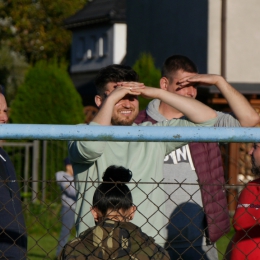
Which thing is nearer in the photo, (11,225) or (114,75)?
(11,225)

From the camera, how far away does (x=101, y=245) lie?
124 inches

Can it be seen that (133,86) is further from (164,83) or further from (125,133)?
(164,83)

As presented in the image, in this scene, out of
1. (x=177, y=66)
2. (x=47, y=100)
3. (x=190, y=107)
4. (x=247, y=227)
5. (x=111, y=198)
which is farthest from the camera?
(x=47, y=100)

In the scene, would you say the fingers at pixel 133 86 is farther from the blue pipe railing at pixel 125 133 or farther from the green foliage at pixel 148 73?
the green foliage at pixel 148 73

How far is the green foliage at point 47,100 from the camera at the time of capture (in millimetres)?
14539

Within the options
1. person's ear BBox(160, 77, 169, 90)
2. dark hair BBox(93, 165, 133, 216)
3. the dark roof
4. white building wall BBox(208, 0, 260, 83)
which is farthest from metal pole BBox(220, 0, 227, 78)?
the dark roof

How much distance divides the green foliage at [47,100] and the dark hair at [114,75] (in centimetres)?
1035

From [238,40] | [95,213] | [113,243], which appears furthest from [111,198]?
[238,40]

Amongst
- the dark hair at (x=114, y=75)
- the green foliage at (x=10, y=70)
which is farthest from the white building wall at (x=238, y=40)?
the green foliage at (x=10, y=70)

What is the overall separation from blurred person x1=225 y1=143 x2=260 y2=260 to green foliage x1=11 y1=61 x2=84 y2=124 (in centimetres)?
1088

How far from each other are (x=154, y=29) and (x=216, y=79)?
15.5 metres

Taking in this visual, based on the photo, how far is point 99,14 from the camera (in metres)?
30.7

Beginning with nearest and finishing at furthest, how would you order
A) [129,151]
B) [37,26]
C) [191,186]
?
[129,151], [191,186], [37,26]

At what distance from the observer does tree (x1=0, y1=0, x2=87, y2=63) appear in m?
31.2
